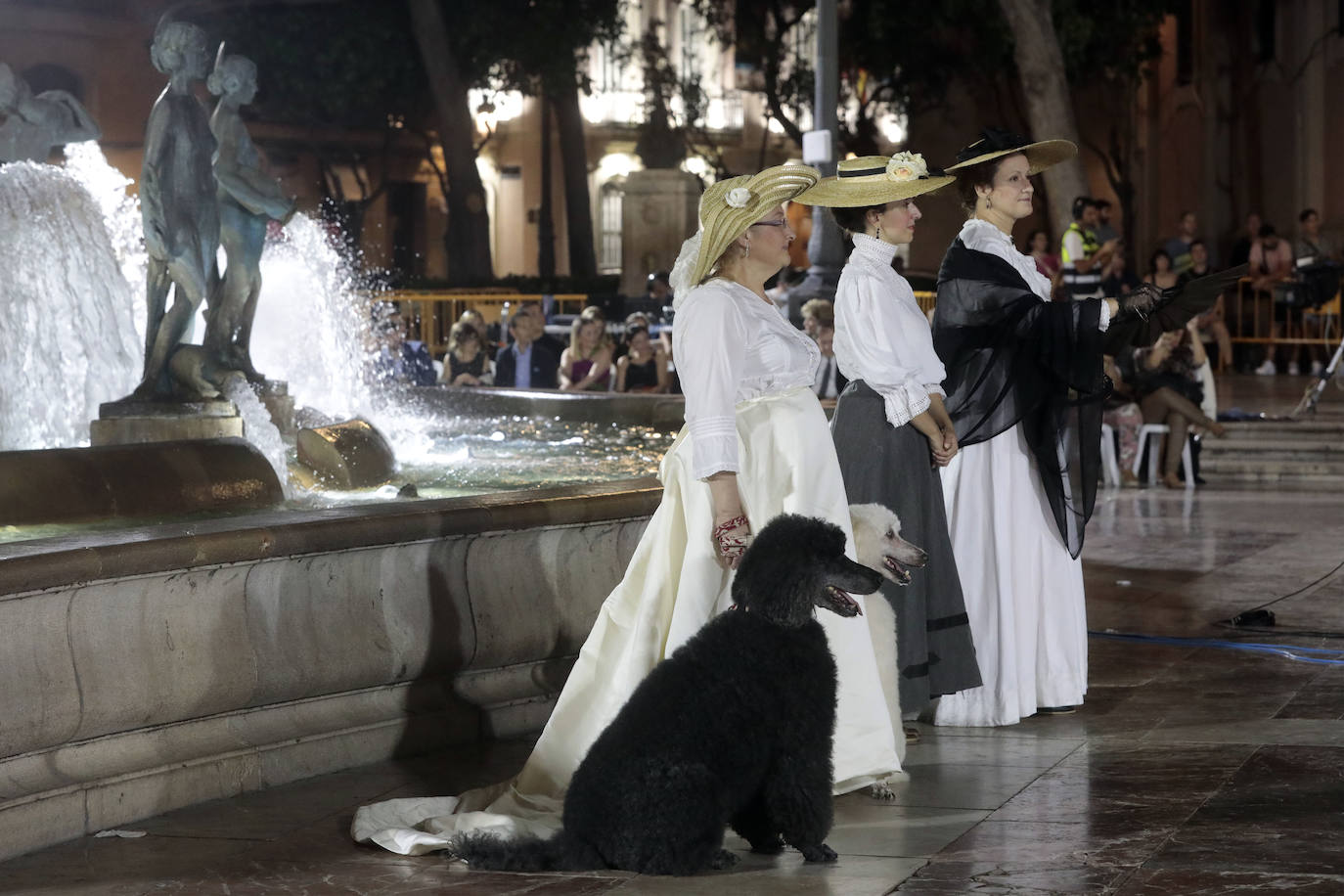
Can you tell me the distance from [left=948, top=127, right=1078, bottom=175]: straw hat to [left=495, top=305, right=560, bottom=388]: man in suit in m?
9.67

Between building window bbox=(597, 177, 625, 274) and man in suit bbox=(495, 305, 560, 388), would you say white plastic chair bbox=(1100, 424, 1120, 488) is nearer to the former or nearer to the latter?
man in suit bbox=(495, 305, 560, 388)

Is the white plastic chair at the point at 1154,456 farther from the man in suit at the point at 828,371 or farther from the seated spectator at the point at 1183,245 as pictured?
the seated spectator at the point at 1183,245

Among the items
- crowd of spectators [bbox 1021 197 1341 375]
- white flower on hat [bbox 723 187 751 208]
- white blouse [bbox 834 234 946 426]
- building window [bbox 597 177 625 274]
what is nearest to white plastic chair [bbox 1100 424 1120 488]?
crowd of spectators [bbox 1021 197 1341 375]

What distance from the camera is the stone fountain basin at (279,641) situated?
5.48 metres

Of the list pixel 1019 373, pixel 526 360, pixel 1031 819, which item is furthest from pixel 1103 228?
pixel 1031 819

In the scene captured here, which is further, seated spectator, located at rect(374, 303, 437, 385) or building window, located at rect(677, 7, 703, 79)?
building window, located at rect(677, 7, 703, 79)

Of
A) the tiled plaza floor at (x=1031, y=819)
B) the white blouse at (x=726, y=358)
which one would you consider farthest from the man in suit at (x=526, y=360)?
the white blouse at (x=726, y=358)

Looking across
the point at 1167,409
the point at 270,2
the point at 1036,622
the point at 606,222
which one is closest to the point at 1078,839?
the point at 1036,622

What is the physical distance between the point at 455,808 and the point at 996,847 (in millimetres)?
1497

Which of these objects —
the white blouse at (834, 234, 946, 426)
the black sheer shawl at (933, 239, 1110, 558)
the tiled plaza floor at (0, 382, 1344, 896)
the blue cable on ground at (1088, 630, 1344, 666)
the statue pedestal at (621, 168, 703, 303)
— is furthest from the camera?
the statue pedestal at (621, 168, 703, 303)

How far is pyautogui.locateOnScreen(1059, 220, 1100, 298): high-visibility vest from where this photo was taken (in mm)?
20594

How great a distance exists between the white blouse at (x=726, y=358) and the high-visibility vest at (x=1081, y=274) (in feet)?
49.9

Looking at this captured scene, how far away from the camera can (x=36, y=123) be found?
41.6 ft

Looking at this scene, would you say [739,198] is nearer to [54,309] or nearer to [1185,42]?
[54,309]
